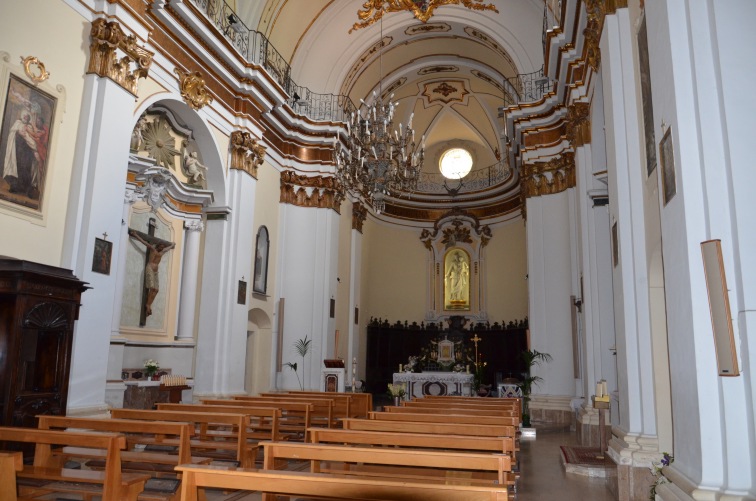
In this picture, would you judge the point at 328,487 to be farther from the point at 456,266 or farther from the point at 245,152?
the point at 456,266

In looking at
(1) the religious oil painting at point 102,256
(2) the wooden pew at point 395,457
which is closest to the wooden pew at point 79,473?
(2) the wooden pew at point 395,457

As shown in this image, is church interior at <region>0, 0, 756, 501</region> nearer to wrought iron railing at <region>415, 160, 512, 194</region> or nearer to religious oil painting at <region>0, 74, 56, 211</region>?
religious oil painting at <region>0, 74, 56, 211</region>

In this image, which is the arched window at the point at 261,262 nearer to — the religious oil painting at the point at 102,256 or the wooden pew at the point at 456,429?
the religious oil painting at the point at 102,256

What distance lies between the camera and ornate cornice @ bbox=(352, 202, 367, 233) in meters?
18.8

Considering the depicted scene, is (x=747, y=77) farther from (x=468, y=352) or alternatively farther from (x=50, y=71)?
(x=468, y=352)

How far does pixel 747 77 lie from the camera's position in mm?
3971

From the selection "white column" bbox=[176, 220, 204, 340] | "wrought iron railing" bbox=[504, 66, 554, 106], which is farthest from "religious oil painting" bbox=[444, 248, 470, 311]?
"white column" bbox=[176, 220, 204, 340]

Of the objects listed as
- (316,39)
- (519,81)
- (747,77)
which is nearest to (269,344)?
(316,39)

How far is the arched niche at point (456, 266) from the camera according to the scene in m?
21.5

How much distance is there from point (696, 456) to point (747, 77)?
2523 millimetres

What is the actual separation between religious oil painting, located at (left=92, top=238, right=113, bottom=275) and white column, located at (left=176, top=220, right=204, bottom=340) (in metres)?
4.00

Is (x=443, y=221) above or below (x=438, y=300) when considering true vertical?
above

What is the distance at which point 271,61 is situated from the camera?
15.3m

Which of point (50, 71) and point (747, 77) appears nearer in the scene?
point (747, 77)
